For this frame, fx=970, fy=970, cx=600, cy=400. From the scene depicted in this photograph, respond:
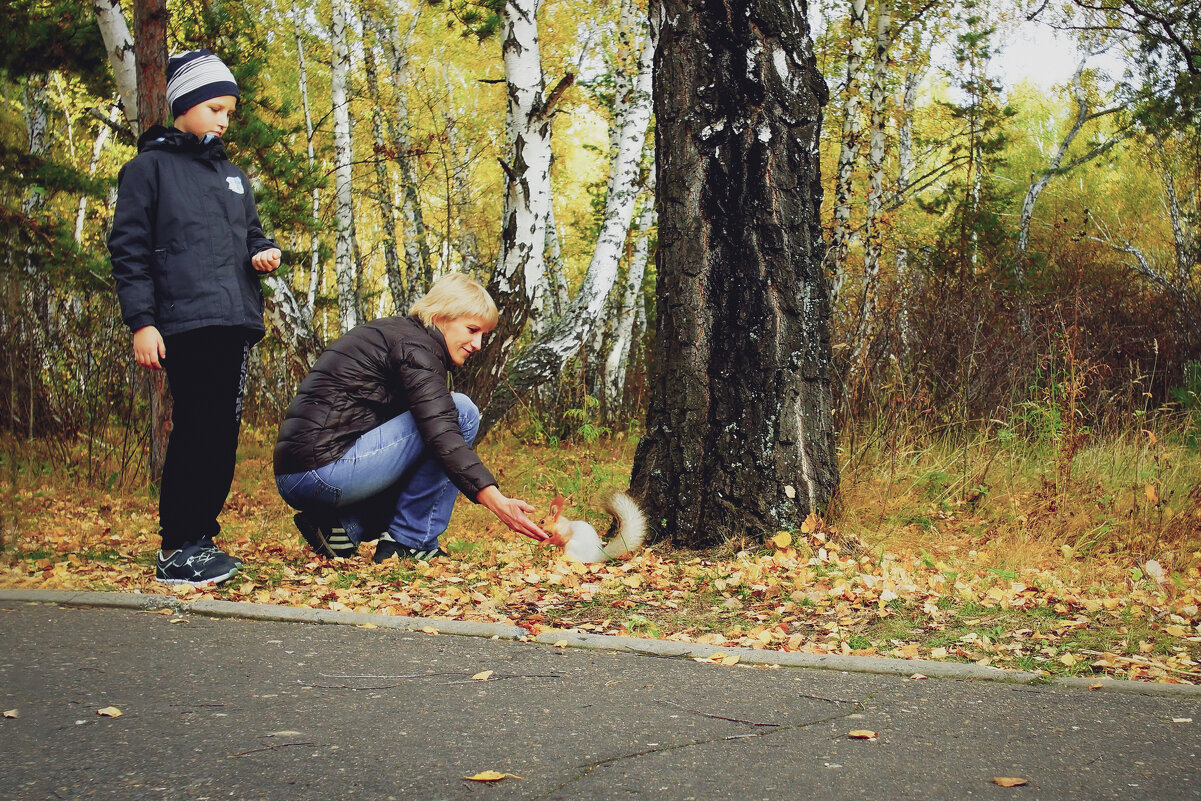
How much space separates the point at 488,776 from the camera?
2.19 meters

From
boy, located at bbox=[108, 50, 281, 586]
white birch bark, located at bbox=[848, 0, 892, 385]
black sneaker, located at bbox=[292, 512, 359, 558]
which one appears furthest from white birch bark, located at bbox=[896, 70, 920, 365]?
boy, located at bbox=[108, 50, 281, 586]

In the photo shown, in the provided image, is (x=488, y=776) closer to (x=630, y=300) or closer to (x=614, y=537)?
(x=614, y=537)

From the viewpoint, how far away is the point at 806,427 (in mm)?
4824

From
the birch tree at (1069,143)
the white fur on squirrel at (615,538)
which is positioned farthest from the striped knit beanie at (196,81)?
the birch tree at (1069,143)

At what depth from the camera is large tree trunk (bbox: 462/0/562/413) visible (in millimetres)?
7637

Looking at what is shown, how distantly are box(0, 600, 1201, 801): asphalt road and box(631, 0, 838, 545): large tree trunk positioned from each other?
1.71 metres

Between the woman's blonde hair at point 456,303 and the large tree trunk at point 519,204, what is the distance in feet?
10.3

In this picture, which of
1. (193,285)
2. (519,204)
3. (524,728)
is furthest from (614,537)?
(519,204)

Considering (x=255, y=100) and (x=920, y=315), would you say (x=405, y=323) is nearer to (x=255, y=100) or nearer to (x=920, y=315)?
(x=920, y=315)

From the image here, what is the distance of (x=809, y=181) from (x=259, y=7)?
1870 cm

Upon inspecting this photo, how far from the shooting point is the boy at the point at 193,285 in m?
3.88

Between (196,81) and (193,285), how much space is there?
0.86 meters

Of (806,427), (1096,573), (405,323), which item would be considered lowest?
(1096,573)

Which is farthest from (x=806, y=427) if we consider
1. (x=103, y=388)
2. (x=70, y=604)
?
(x=103, y=388)
